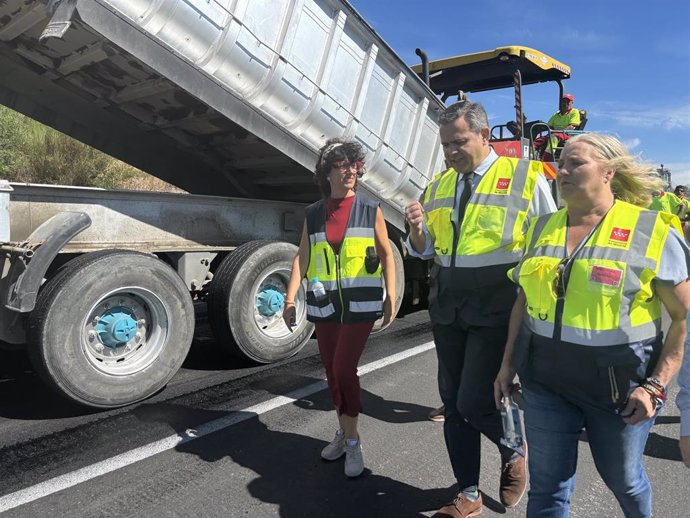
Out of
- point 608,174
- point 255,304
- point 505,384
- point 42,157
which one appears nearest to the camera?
point 608,174

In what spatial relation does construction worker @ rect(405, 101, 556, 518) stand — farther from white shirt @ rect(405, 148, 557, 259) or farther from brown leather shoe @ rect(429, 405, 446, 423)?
brown leather shoe @ rect(429, 405, 446, 423)

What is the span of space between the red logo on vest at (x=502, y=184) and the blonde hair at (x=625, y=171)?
1.37ft

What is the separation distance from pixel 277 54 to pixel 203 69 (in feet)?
2.09

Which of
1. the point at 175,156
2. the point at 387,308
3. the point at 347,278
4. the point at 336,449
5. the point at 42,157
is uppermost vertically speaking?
the point at 42,157

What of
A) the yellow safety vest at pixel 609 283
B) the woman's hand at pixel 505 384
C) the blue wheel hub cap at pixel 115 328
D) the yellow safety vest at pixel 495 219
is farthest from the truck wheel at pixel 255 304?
the yellow safety vest at pixel 609 283

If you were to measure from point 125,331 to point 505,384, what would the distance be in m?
2.69

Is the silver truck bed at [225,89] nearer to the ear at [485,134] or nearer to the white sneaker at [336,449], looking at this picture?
the ear at [485,134]

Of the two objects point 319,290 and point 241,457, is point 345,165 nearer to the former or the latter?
point 319,290

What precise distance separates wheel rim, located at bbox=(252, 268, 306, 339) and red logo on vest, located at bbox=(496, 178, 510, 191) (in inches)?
104

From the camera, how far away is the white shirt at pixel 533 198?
2229mm

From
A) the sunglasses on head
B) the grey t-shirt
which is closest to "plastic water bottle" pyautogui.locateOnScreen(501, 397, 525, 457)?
the grey t-shirt

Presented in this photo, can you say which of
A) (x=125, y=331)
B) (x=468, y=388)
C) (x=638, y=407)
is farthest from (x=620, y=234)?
(x=125, y=331)

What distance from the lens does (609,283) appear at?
1.61m

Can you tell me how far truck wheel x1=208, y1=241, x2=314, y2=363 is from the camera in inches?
171
